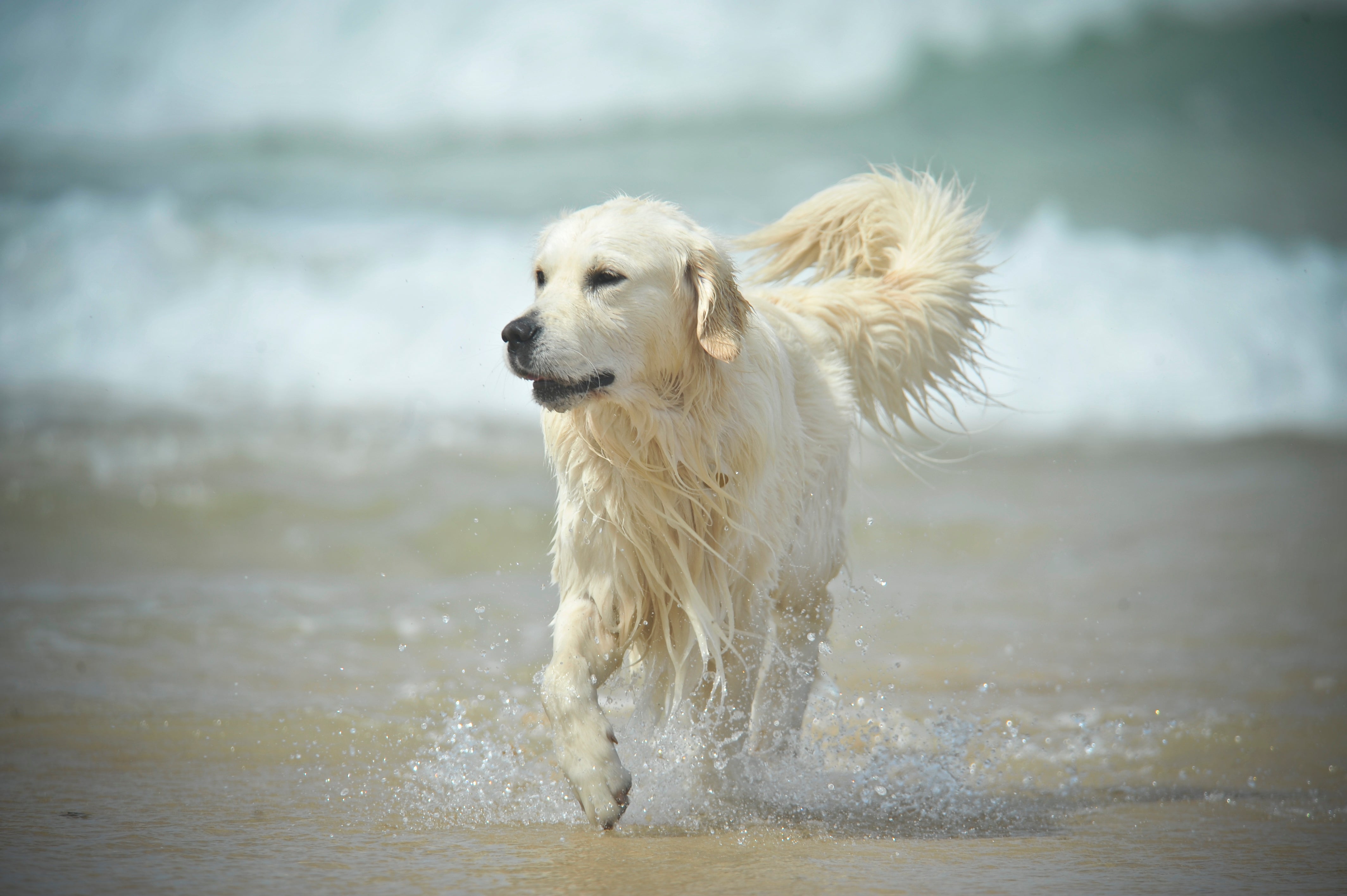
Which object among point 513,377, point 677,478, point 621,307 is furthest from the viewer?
point 513,377

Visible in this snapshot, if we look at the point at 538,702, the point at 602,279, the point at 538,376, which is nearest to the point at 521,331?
the point at 538,376

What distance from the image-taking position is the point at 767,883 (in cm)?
232

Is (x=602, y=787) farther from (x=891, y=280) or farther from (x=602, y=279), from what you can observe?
(x=891, y=280)

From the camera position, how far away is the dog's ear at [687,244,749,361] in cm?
280

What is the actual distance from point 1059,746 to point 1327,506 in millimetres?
5124

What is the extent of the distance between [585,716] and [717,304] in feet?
3.49

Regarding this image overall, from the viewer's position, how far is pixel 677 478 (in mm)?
2947

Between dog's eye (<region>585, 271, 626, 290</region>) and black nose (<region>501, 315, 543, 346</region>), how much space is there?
0.20 meters

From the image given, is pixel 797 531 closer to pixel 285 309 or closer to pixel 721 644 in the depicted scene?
pixel 721 644

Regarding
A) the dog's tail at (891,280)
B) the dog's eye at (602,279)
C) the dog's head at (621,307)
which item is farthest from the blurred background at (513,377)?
the dog's eye at (602,279)

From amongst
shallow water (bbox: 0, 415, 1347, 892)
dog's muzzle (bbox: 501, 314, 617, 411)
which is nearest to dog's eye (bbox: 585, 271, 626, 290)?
dog's muzzle (bbox: 501, 314, 617, 411)

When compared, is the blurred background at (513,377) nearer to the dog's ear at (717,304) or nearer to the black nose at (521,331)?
the dog's ear at (717,304)

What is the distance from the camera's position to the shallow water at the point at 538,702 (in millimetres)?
2527

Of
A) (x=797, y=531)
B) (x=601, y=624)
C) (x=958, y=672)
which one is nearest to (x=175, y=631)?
(x=601, y=624)
